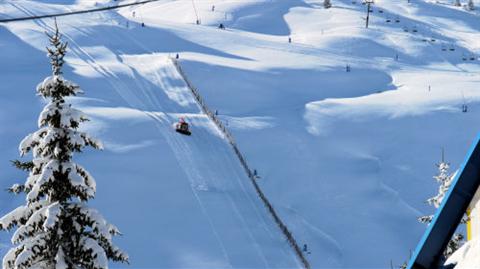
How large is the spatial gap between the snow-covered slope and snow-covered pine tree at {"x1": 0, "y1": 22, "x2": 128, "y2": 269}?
13499 mm

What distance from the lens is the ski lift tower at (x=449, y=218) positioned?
3.38 metres

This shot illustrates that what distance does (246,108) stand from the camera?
39.8 meters

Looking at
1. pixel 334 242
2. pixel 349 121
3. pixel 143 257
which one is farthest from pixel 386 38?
pixel 143 257

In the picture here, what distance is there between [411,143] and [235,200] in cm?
1360

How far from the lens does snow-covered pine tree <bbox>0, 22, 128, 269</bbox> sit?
916cm

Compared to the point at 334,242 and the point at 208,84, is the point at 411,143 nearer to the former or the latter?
the point at 334,242

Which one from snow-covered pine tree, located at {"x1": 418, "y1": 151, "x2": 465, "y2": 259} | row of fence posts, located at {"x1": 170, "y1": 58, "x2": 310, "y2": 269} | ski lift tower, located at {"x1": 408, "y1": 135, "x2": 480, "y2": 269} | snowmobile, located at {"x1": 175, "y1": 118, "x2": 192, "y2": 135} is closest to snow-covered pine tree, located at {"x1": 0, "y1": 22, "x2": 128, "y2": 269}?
ski lift tower, located at {"x1": 408, "y1": 135, "x2": 480, "y2": 269}

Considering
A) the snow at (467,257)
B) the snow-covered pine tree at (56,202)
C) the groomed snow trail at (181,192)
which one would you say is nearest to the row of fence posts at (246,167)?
the groomed snow trail at (181,192)

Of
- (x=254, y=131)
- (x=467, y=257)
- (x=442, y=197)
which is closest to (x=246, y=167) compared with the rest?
(x=254, y=131)

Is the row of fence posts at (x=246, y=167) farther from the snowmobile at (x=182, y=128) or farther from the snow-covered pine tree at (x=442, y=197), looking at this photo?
the snow-covered pine tree at (x=442, y=197)

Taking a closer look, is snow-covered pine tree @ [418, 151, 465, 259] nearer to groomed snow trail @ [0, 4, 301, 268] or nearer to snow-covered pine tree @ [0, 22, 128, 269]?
snow-covered pine tree @ [0, 22, 128, 269]

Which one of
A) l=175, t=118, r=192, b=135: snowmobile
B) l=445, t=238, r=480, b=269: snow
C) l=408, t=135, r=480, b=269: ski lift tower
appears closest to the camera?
l=445, t=238, r=480, b=269: snow

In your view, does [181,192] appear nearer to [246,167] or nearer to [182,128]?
[246,167]

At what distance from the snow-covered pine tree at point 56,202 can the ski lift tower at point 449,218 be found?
6.69 m
